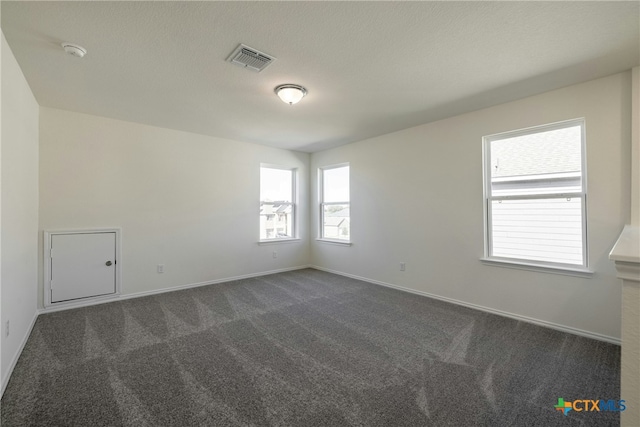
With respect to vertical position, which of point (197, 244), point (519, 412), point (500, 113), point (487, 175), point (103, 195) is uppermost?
point (500, 113)

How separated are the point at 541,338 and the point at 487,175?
6.06 feet

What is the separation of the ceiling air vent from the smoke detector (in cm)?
110

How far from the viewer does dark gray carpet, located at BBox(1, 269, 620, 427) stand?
5.42 feet

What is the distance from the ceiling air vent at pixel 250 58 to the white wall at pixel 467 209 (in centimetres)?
256

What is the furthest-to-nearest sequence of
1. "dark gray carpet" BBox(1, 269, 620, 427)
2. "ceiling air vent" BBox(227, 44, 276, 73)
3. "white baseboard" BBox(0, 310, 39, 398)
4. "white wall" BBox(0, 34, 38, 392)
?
"ceiling air vent" BBox(227, 44, 276, 73)
"white wall" BBox(0, 34, 38, 392)
"white baseboard" BBox(0, 310, 39, 398)
"dark gray carpet" BBox(1, 269, 620, 427)

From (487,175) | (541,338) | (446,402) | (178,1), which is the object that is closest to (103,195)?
(178,1)

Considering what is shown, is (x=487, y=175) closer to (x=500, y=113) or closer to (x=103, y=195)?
(x=500, y=113)

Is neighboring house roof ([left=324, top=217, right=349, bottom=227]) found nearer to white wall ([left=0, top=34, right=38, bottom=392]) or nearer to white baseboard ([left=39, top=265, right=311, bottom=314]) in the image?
white baseboard ([left=39, top=265, right=311, bottom=314])

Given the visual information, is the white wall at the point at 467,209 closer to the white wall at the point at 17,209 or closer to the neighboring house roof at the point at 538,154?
the neighboring house roof at the point at 538,154

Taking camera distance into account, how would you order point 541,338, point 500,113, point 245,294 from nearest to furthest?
point 541,338, point 500,113, point 245,294

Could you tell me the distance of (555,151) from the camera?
113 inches

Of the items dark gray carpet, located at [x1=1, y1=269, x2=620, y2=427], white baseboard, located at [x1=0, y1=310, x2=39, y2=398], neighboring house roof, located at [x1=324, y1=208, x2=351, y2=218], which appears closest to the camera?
dark gray carpet, located at [x1=1, y1=269, x2=620, y2=427]

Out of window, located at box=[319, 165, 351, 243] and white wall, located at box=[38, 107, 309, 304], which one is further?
window, located at box=[319, 165, 351, 243]

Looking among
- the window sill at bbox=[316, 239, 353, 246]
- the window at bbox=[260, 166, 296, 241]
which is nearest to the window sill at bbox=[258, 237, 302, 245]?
the window at bbox=[260, 166, 296, 241]
